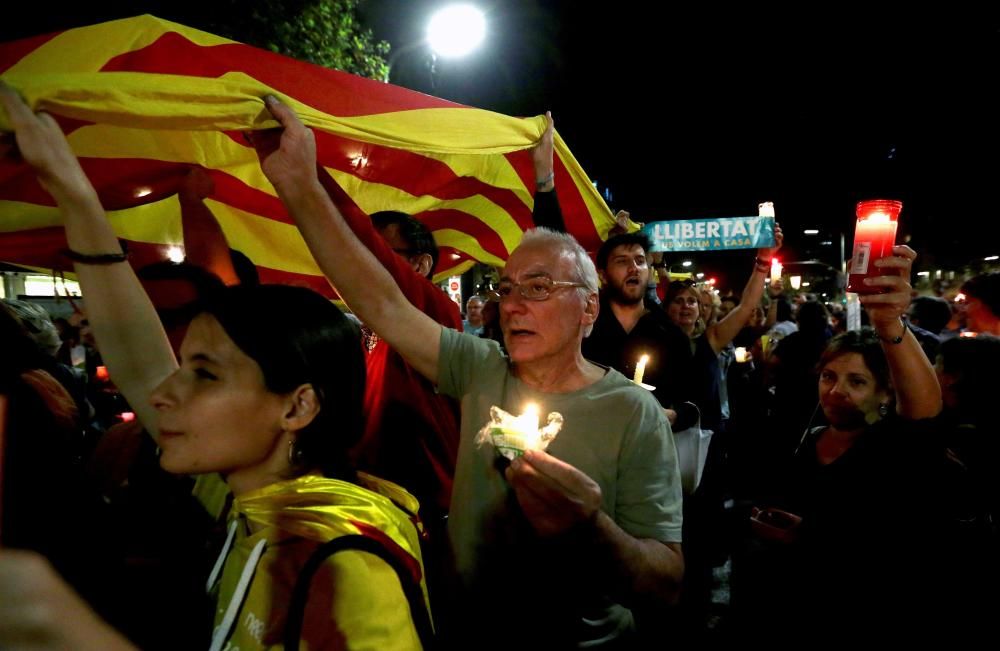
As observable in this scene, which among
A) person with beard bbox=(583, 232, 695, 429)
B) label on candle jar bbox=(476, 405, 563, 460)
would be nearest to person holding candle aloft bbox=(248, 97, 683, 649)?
label on candle jar bbox=(476, 405, 563, 460)

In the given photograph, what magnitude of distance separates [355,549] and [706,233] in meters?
6.34

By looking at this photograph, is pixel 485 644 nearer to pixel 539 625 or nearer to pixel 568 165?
pixel 539 625

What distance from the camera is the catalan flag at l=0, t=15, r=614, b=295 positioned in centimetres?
187

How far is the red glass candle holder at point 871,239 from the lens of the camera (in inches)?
87.0

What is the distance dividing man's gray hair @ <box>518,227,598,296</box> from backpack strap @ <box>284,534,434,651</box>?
131cm

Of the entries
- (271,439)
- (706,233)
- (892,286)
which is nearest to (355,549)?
(271,439)

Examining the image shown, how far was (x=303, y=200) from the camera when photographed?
A: 2010mm

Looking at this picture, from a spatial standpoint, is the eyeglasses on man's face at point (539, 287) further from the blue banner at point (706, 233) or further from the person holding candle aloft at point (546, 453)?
the blue banner at point (706, 233)

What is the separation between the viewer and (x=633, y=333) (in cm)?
420

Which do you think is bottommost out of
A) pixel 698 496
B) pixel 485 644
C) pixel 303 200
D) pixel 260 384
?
pixel 698 496

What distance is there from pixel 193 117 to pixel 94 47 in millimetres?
674

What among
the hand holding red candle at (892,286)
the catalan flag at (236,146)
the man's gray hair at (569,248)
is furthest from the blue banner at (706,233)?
the man's gray hair at (569,248)

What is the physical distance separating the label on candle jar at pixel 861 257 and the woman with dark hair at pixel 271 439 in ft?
5.92

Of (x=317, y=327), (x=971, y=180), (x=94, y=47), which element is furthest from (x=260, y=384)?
(x=971, y=180)
